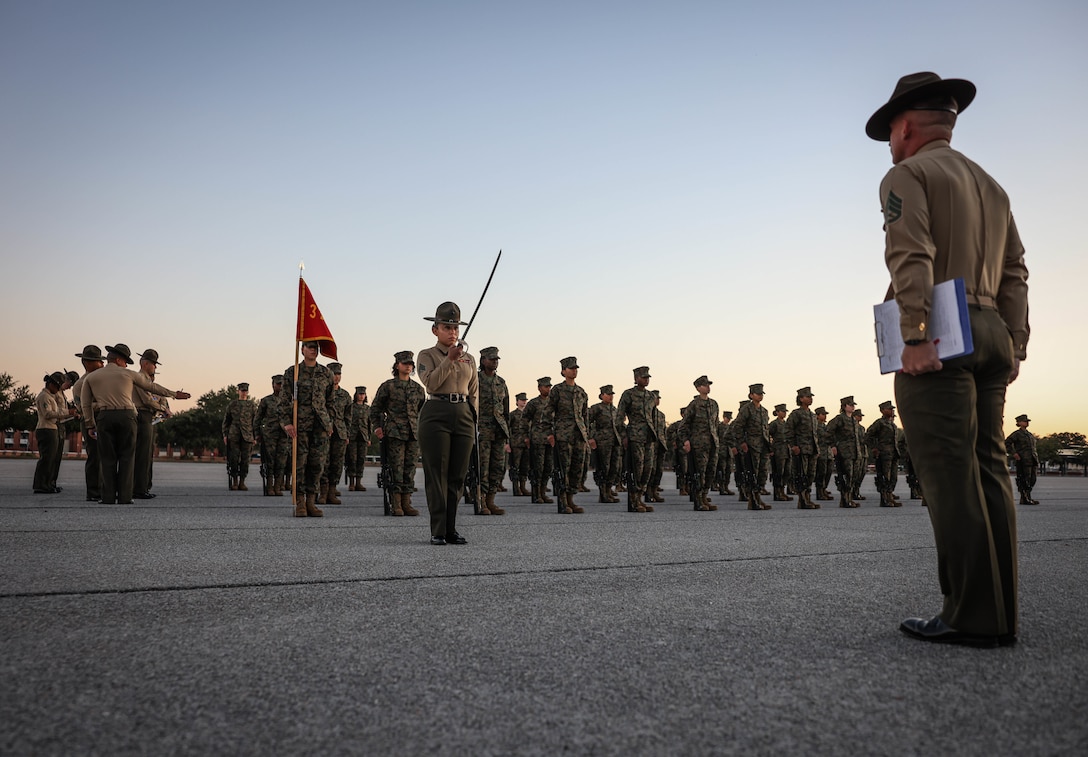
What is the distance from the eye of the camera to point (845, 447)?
16.1 meters

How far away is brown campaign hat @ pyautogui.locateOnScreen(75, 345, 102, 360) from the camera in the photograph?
11539 mm

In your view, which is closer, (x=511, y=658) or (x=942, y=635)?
(x=511, y=658)

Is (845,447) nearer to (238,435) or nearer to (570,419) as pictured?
(570,419)

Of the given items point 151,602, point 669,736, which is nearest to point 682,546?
point 151,602

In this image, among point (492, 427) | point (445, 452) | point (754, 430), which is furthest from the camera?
point (754, 430)

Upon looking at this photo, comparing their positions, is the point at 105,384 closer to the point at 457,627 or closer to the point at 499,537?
the point at 499,537

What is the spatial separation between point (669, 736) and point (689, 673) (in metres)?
0.55

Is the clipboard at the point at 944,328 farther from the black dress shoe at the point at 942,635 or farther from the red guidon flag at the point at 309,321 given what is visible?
the red guidon flag at the point at 309,321

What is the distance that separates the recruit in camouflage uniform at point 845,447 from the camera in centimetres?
1527

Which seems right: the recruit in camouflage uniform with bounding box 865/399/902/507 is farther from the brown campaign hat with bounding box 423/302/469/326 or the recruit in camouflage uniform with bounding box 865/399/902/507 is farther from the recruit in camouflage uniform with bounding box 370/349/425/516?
the brown campaign hat with bounding box 423/302/469/326

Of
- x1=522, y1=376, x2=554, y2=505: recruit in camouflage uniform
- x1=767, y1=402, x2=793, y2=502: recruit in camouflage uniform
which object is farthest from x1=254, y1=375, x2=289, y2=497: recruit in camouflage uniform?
x1=767, y1=402, x2=793, y2=502: recruit in camouflage uniform

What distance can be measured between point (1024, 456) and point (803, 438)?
5423mm

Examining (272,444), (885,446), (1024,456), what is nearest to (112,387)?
(272,444)

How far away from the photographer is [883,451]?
16.4 m
